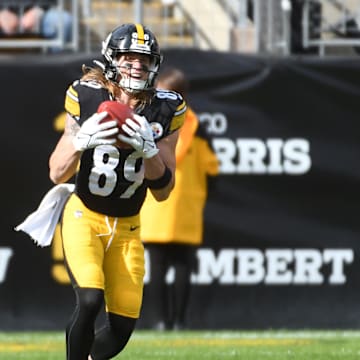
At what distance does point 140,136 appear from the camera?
4898mm

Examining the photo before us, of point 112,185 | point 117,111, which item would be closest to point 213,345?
point 112,185

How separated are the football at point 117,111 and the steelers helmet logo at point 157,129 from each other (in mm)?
371

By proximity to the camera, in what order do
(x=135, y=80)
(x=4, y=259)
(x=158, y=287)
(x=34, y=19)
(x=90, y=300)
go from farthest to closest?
(x=34, y=19), (x=4, y=259), (x=158, y=287), (x=135, y=80), (x=90, y=300)

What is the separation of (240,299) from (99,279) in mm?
3860

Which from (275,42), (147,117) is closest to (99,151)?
(147,117)

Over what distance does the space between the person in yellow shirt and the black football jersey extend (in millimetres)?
2842

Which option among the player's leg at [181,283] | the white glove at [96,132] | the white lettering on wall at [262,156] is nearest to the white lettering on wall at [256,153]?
the white lettering on wall at [262,156]

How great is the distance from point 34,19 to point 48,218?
182 inches

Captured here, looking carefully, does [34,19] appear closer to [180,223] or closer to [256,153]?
[256,153]

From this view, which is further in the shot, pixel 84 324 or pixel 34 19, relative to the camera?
pixel 34 19

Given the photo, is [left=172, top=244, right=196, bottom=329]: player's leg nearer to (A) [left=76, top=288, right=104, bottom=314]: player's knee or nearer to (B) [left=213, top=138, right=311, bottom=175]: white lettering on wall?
(B) [left=213, top=138, right=311, bottom=175]: white lettering on wall

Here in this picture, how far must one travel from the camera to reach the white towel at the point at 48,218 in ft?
17.7

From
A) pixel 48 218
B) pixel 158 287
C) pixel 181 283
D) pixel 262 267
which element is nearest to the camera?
pixel 48 218

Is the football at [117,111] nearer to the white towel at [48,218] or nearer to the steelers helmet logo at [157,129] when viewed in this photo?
the steelers helmet logo at [157,129]
